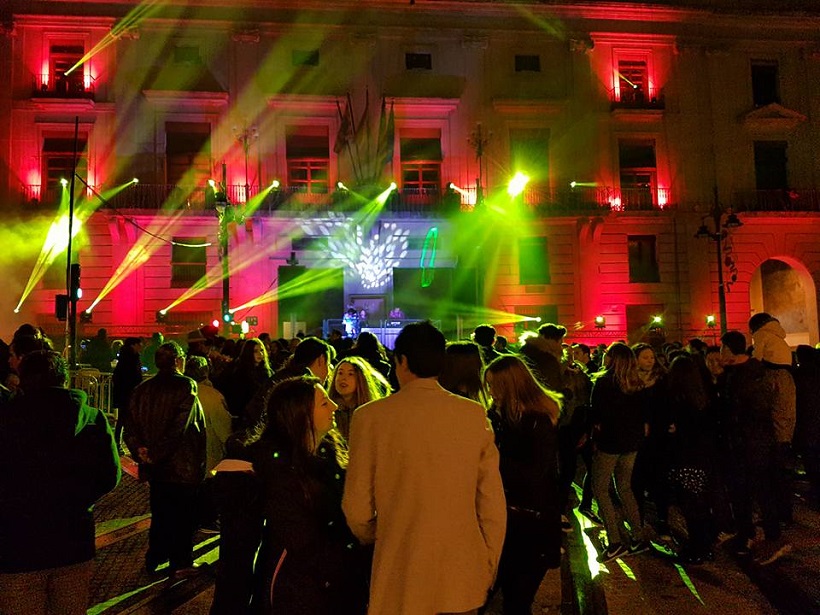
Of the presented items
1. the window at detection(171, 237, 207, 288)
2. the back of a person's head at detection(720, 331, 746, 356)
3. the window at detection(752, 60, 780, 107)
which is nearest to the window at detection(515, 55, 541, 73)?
the window at detection(752, 60, 780, 107)

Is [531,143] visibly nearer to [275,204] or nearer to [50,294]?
[275,204]

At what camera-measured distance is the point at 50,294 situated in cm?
2239

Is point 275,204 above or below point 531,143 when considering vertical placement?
below

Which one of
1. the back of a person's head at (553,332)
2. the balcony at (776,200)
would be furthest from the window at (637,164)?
the back of a person's head at (553,332)

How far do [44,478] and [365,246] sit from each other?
66.8 feet

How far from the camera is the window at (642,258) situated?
982 inches

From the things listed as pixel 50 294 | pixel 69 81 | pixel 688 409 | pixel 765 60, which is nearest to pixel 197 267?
pixel 50 294

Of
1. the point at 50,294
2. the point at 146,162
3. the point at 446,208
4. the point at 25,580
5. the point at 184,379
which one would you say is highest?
the point at 146,162

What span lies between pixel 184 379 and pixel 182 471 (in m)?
0.80

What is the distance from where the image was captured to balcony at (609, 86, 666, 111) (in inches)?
995

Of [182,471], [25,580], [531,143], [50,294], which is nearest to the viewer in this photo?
[25,580]

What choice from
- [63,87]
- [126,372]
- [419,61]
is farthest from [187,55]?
[126,372]

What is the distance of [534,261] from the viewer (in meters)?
24.5

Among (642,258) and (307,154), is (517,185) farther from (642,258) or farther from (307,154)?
(307,154)
